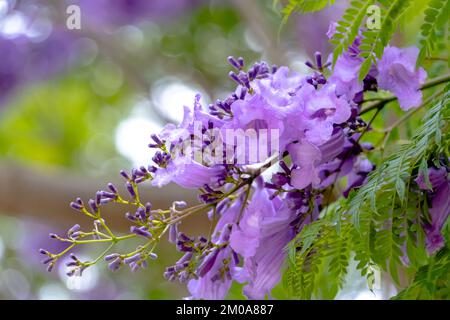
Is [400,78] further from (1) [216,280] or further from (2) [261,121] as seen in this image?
(1) [216,280]

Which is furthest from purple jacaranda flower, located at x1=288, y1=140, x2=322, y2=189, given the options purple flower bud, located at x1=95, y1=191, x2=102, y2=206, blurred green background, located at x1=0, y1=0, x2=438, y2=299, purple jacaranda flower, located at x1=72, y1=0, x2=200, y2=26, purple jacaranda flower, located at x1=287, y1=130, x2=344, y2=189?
purple jacaranda flower, located at x1=72, y1=0, x2=200, y2=26

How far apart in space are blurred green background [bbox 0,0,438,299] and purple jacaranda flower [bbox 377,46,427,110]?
1.15 metres

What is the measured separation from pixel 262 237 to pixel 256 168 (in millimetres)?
80

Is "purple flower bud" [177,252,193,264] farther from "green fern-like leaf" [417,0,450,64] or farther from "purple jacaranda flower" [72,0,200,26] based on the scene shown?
"purple jacaranda flower" [72,0,200,26]

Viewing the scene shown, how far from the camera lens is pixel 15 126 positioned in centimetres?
331

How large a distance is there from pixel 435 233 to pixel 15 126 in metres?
2.73

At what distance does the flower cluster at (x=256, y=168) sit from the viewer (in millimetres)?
810

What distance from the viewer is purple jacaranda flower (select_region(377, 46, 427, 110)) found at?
2.95 feet

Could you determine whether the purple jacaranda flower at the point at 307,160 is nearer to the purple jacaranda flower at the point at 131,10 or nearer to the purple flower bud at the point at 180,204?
the purple flower bud at the point at 180,204

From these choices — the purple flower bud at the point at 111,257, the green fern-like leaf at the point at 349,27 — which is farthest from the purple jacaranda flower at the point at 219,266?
the green fern-like leaf at the point at 349,27

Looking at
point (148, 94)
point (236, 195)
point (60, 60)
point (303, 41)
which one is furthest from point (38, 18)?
point (236, 195)

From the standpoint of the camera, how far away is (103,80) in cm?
333

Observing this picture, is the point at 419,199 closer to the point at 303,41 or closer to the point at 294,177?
the point at 294,177

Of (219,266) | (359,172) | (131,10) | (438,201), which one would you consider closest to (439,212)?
(438,201)
